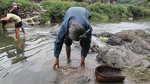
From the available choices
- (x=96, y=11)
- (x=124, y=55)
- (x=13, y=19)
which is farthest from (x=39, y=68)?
(x=96, y=11)

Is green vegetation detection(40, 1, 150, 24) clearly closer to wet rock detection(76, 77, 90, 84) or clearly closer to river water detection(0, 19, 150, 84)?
river water detection(0, 19, 150, 84)

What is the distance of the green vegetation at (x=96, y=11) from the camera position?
1459 cm

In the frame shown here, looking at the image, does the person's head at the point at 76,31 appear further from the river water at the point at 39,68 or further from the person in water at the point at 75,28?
the river water at the point at 39,68

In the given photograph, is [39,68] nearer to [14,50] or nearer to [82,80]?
[82,80]

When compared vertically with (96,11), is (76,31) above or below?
above

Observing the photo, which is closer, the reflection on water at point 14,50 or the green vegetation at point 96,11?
the reflection on water at point 14,50

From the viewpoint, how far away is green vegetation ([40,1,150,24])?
14.6m

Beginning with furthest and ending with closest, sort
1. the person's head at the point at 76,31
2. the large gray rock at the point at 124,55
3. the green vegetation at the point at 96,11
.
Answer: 1. the green vegetation at the point at 96,11
2. the large gray rock at the point at 124,55
3. the person's head at the point at 76,31

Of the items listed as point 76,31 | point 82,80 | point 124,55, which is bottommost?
point 82,80

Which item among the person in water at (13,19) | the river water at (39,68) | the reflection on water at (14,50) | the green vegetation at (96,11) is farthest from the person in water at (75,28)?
the green vegetation at (96,11)

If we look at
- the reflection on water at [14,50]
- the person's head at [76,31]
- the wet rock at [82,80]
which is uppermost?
the person's head at [76,31]

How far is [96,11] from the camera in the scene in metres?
23.1

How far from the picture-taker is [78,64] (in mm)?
4012

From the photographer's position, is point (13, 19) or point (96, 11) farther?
point (96, 11)
